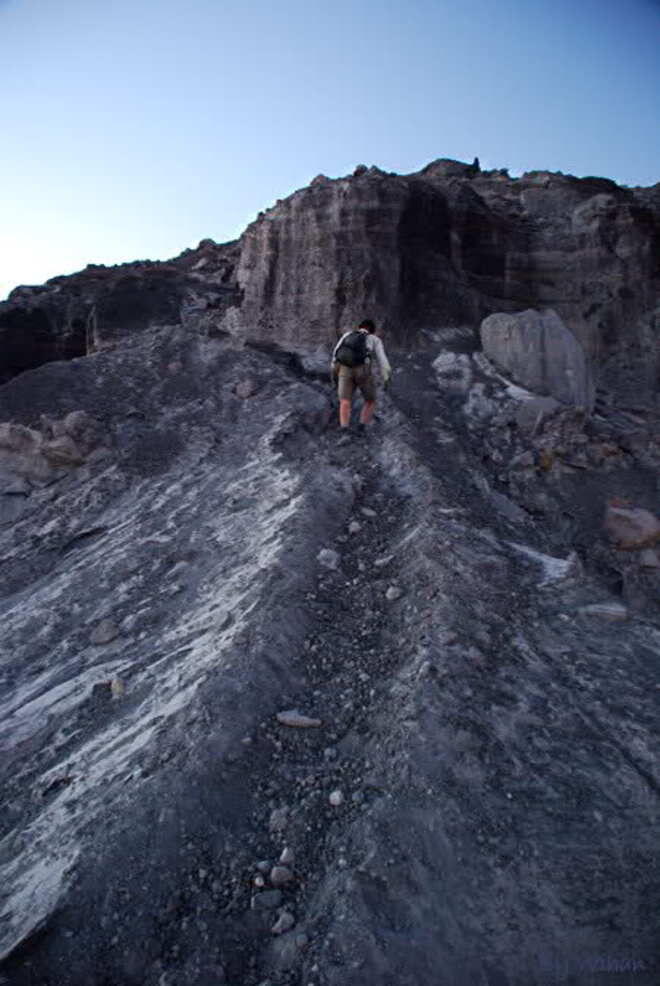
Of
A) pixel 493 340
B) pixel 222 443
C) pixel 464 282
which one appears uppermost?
pixel 464 282

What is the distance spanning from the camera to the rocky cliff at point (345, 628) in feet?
11.3

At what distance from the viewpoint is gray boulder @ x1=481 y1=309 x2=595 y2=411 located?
9305 millimetres

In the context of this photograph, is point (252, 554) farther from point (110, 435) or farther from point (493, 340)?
point (493, 340)

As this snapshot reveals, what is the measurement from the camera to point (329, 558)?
6.20m

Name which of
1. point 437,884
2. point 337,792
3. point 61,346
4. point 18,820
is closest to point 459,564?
point 337,792

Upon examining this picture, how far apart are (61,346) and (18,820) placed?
12.5 m

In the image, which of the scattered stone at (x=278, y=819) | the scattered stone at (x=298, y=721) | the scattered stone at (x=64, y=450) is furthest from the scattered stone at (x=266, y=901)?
the scattered stone at (x=64, y=450)

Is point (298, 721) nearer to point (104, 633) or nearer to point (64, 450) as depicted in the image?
point (104, 633)

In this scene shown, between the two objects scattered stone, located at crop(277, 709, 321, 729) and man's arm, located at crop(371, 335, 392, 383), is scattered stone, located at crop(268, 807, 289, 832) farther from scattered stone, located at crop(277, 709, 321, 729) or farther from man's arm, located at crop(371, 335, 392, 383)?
man's arm, located at crop(371, 335, 392, 383)

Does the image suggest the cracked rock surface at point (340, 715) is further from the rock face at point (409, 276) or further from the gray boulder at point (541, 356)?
the rock face at point (409, 276)

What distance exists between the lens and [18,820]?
4.34m

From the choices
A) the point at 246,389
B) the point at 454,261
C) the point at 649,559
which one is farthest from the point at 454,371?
the point at 649,559

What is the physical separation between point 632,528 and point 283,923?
18.2 ft

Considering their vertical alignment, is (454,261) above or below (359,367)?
above
